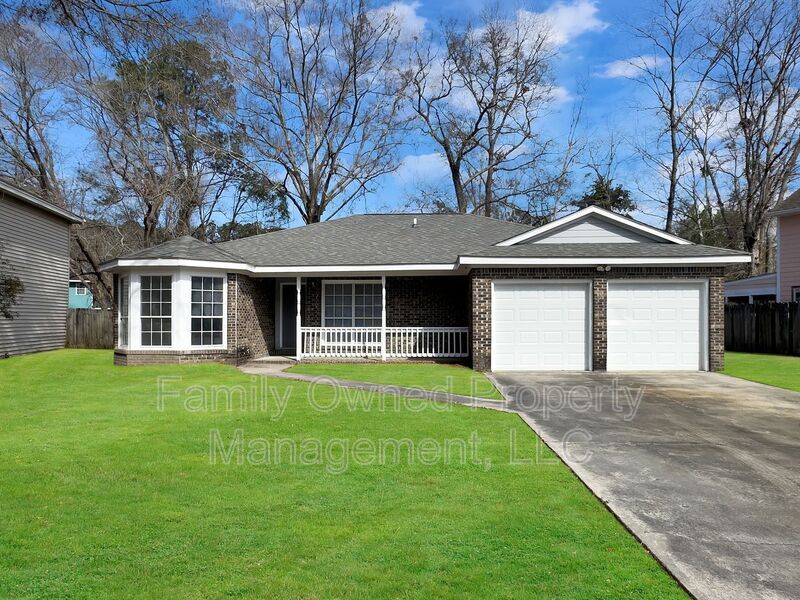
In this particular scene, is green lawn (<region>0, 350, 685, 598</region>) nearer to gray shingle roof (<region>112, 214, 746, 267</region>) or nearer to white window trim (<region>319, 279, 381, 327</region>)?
gray shingle roof (<region>112, 214, 746, 267</region>)

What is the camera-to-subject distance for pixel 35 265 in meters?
20.5

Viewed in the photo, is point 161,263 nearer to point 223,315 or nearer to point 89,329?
point 223,315

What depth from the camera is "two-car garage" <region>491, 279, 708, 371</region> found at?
1450 centimetres

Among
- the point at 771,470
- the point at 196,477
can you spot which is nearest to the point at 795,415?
the point at 771,470

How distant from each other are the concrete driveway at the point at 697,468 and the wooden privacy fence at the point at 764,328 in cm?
986

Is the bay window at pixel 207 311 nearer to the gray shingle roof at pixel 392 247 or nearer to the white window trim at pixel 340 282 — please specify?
the gray shingle roof at pixel 392 247

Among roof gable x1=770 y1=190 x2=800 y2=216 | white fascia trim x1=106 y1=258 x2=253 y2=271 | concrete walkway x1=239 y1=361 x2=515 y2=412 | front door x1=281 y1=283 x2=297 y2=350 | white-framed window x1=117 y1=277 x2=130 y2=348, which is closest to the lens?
concrete walkway x1=239 y1=361 x2=515 y2=412

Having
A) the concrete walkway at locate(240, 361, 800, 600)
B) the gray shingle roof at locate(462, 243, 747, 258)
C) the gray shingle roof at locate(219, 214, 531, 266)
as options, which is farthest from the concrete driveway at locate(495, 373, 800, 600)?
the gray shingle roof at locate(219, 214, 531, 266)

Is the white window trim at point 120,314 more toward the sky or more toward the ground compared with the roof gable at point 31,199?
more toward the ground

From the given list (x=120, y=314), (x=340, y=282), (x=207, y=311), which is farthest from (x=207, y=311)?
(x=340, y=282)

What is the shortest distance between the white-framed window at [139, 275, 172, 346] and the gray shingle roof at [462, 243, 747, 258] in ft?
27.0

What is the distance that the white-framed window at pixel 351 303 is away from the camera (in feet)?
58.4

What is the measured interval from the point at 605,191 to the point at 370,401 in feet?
111

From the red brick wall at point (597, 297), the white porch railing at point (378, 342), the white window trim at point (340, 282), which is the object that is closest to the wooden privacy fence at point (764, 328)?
the red brick wall at point (597, 297)
